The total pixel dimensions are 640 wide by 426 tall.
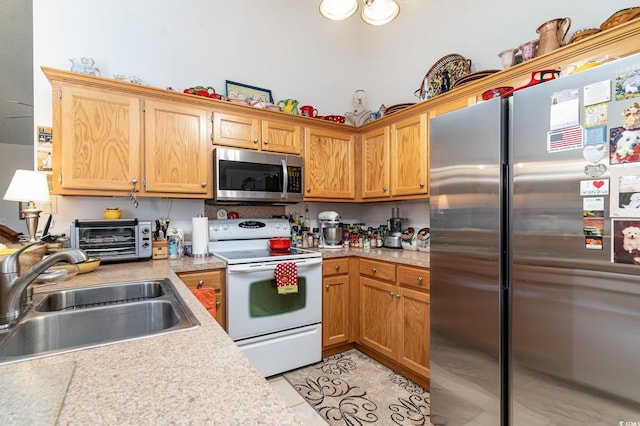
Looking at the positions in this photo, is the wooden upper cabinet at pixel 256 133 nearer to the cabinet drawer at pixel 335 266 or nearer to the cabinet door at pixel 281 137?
the cabinet door at pixel 281 137

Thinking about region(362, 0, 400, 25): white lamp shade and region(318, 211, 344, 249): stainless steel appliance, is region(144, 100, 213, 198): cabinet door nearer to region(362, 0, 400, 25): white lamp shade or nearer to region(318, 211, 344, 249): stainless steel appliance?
region(318, 211, 344, 249): stainless steel appliance

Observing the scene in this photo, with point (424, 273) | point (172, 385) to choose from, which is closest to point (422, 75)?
point (424, 273)

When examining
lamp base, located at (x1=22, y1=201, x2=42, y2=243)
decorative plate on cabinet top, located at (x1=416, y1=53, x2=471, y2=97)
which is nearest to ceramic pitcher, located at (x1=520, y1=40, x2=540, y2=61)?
decorative plate on cabinet top, located at (x1=416, y1=53, x2=471, y2=97)

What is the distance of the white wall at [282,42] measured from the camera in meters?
2.16

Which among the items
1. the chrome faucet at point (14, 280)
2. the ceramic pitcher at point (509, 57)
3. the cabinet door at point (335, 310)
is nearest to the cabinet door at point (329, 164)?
the cabinet door at point (335, 310)

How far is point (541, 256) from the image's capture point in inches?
50.0

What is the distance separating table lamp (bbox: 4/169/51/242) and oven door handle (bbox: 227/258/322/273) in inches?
46.7

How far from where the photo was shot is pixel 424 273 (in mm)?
2055

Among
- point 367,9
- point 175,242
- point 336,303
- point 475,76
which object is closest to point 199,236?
point 175,242

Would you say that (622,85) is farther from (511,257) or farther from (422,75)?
(422,75)

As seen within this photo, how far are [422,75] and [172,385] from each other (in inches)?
124

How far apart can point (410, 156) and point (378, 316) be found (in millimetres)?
1354

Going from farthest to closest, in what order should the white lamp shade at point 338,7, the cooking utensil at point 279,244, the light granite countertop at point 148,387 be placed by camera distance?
the cooking utensil at point 279,244, the white lamp shade at point 338,7, the light granite countertop at point 148,387

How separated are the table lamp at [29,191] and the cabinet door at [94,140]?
0.35ft
